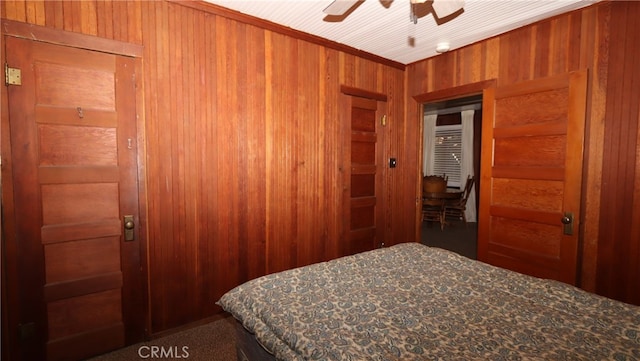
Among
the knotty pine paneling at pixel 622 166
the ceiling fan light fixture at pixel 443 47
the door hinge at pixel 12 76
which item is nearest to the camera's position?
the door hinge at pixel 12 76

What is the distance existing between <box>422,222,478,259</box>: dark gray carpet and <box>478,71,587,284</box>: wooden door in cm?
159

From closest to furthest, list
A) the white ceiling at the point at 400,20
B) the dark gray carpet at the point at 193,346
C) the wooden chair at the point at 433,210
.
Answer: the dark gray carpet at the point at 193,346 < the white ceiling at the point at 400,20 < the wooden chair at the point at 433,210

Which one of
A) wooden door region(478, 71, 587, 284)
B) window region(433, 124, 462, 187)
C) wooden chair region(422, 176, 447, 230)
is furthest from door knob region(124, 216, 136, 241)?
window region(433, 124, 462, 187)

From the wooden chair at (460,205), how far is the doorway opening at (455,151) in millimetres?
110

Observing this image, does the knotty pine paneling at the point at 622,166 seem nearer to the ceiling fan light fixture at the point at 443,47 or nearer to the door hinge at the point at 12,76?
the ceiling fan light fixture at the point at 443,47

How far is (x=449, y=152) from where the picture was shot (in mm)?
7199

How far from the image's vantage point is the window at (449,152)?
7.02 metres

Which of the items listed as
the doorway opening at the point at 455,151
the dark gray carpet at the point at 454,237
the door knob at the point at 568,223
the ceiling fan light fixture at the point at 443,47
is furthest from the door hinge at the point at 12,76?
the doorway opening at the point at 455,151

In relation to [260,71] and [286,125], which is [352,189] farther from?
[260,71]

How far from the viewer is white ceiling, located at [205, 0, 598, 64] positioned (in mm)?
2479

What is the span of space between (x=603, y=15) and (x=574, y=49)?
277 millimetres

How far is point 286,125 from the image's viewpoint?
118 inches

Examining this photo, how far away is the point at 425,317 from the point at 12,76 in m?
2.75

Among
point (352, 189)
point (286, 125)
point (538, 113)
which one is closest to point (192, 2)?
point (286, 125)
